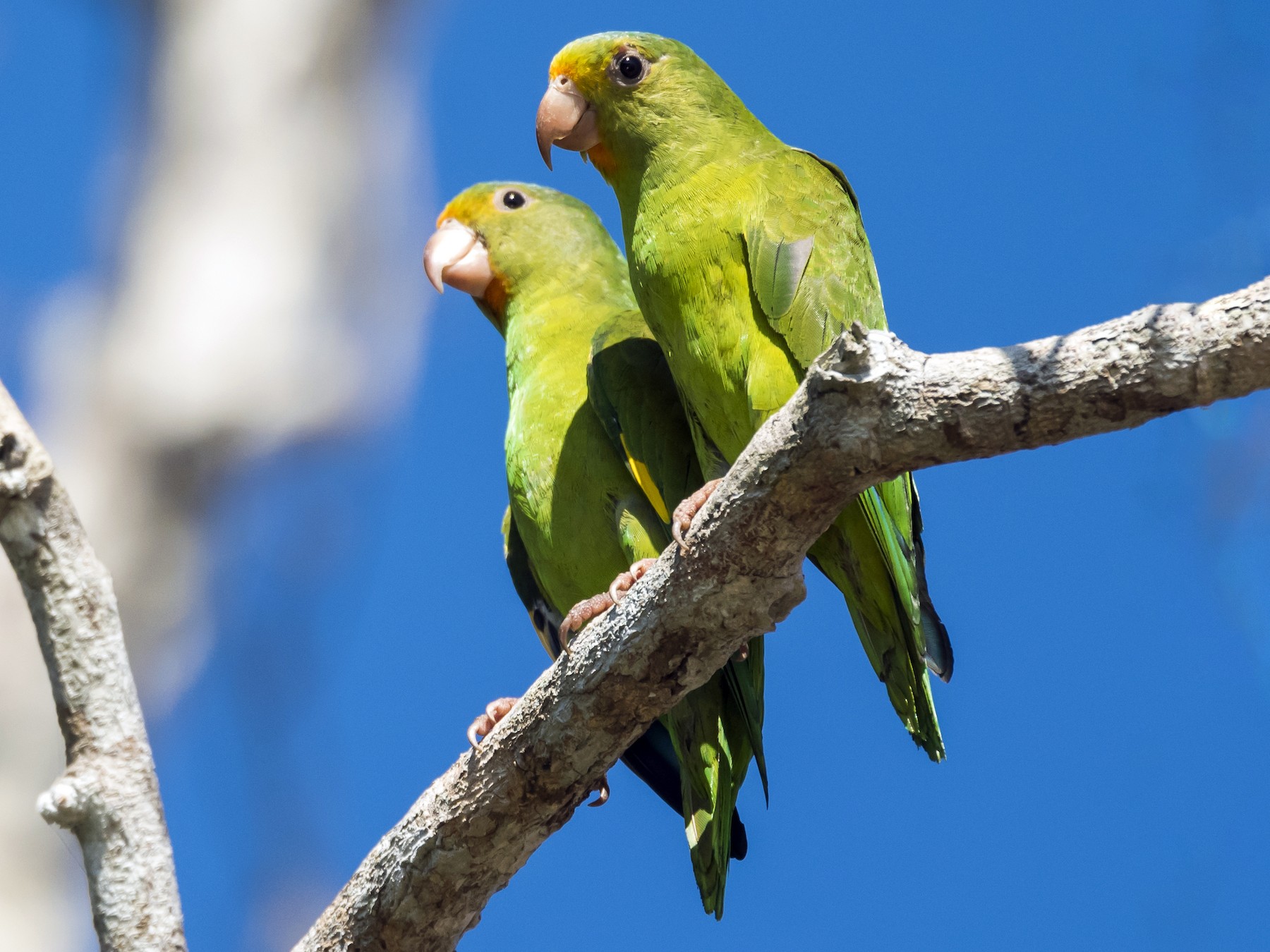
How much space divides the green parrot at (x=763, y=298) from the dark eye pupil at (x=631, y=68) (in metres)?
0.10

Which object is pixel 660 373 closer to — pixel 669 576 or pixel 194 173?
pixel 669 576

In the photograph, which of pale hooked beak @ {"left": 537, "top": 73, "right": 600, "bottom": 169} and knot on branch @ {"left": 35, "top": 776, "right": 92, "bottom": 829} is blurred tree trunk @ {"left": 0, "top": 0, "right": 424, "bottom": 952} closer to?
pale hooked beak @ {"left": 537, "top": 73, "right": 600, "bottom": 169}

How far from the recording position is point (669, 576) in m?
2.29

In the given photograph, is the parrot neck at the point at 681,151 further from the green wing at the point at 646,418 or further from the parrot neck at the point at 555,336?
the parrot neck at the point at 555,336

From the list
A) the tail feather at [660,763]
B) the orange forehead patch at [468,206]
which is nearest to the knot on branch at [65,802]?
the tail feather at [660,763]

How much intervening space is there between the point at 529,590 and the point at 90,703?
1889 millimetres

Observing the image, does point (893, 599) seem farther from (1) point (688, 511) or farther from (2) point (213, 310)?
(2) point (213, 310)

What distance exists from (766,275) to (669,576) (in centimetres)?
86

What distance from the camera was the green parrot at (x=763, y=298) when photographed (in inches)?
109

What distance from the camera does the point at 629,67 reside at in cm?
338

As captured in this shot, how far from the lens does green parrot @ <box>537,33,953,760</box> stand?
2.77 m

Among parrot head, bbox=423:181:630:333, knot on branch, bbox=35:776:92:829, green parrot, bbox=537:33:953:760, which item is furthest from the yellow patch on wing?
knot on branch, bbox=35:776:92:829

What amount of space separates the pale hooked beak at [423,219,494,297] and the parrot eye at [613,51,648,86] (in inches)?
37.4

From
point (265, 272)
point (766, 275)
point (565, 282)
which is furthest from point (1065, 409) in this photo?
point (265, 272)
